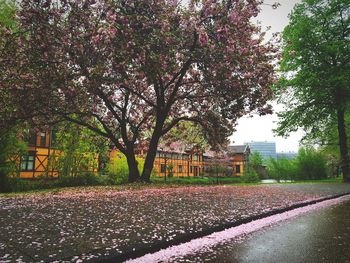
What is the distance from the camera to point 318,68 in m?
22.7

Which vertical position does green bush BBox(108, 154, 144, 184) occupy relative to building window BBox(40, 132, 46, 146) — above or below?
below

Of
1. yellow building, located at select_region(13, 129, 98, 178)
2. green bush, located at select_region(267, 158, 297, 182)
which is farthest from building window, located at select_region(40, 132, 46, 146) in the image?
green bush, located at select_region(267, 158, 297, 182)

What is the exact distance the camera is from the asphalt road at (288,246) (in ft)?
9.34

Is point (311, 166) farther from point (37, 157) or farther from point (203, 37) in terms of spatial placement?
point (37, 157)

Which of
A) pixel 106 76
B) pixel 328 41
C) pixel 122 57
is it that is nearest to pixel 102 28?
pixel 122 57

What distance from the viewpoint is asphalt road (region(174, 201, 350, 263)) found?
285 centimetres

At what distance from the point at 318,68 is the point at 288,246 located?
2391cm

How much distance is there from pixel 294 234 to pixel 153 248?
2.47m

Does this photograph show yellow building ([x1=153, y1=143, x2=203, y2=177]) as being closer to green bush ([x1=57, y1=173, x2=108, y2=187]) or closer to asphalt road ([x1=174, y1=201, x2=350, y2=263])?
green bush ([x1=57, y1=173, x2=108, y2=187])

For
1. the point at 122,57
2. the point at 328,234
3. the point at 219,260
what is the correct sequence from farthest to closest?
1. the point at 122,57
2. the point at 328,234
3. the point at 219,260

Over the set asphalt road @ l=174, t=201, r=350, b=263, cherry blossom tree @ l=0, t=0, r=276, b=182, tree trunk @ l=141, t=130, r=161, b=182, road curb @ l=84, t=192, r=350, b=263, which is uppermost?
cherry blossom tree @ l=0, t=0, r=276, b=182

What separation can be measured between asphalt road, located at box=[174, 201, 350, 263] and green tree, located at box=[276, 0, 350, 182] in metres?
19.9

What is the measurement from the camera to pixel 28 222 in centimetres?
423

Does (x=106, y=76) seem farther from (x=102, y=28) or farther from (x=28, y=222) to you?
(x=28, y=222)
